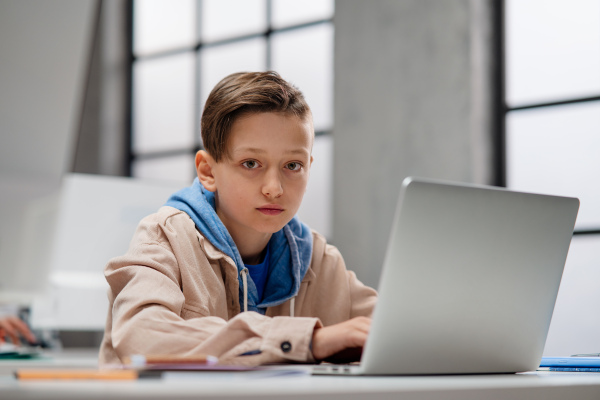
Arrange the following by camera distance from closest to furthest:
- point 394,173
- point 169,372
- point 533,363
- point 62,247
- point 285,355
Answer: point 169,372 → point 285,355 → point 533,363 → point 62,247 → point 394,173

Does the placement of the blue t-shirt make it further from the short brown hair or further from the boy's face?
the short brown hair

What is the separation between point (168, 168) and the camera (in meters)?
4.40

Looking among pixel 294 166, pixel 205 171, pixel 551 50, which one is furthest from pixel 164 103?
pixel 294 166

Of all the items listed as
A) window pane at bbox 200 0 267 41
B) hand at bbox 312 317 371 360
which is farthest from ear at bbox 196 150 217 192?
window pane at bbox 200 0 267 41

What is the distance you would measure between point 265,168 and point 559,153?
6.46 ft

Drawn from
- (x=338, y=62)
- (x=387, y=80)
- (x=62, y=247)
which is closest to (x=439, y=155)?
Result: (x=387, y=80)

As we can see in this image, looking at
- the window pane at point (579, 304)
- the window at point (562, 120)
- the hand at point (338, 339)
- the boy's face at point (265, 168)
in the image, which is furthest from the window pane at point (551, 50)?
the hand at point (338, 339)

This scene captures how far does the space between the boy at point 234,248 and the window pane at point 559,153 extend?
1.69 m

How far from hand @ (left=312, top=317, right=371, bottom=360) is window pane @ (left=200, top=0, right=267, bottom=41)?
11.1 ft

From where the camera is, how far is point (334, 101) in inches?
126

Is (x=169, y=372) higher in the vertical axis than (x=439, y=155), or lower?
lower

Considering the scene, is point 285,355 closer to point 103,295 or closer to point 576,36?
point 103,295

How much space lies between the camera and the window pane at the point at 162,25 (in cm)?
439

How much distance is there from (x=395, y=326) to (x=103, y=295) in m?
2.28
